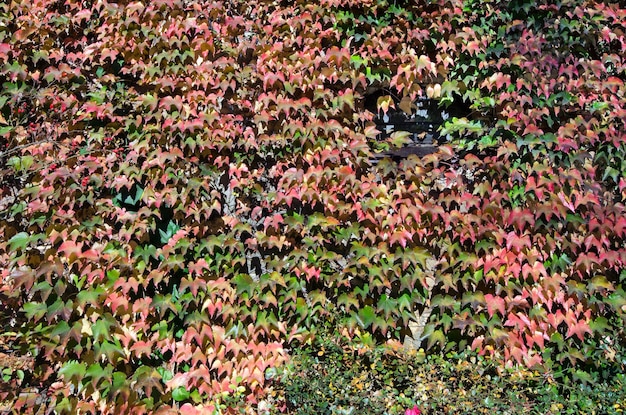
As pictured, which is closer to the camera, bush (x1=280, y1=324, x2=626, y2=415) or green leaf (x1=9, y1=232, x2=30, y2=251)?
bush (x1=280, y1=324, x2=626, y2=415)

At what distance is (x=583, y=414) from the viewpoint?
11.0 feet

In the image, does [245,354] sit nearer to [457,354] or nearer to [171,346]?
[171,346]

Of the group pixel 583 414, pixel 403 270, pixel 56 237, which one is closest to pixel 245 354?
pixel 403 270

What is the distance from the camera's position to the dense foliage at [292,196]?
3770mm

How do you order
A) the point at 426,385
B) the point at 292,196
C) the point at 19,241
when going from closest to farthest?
the point at 426,385 < the point at 19,241 < the point at 292,196

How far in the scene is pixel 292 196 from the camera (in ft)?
12.5

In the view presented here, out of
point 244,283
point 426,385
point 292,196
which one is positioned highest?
point 292,196

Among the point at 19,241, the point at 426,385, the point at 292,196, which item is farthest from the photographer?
the point at 292,196

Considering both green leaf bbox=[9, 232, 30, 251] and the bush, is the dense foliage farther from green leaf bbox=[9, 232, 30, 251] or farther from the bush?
the bush

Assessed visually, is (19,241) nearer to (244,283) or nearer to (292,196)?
(244,283)

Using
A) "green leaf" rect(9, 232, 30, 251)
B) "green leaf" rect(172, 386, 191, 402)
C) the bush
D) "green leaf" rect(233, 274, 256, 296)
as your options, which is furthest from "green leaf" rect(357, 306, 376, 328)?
"green leaf" rect(9, 232, 30, 251)

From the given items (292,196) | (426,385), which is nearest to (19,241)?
(292,196)

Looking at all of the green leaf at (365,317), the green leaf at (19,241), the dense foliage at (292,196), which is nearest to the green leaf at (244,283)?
the dense foliage at (292,196)

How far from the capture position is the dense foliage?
377 centimetres
